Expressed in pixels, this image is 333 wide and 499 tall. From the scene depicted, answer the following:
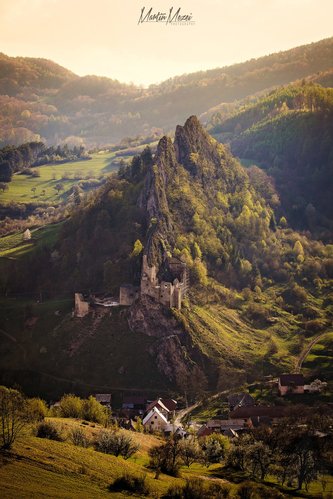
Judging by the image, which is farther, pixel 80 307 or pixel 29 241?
pixel 29 241

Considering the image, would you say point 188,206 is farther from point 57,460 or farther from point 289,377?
point 57,460

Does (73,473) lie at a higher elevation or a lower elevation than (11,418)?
lower

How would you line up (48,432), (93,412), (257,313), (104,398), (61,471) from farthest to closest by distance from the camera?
(257,313)
(104,398)
(93,412)
(48,432)
(61,471)

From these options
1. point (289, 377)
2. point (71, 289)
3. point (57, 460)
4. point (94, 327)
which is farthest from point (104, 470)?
point (71, 289)

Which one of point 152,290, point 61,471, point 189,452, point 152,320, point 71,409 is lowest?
point 189,452

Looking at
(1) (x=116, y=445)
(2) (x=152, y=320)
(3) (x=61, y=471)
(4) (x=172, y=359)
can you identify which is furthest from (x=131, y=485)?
(2) (x=152, y=320)

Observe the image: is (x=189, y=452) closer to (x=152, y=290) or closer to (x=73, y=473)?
(x=73, y=473)

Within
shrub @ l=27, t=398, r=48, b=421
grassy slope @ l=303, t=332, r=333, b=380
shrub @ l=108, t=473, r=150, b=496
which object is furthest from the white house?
shrub @ l=108, t=473, r=150, b=496
